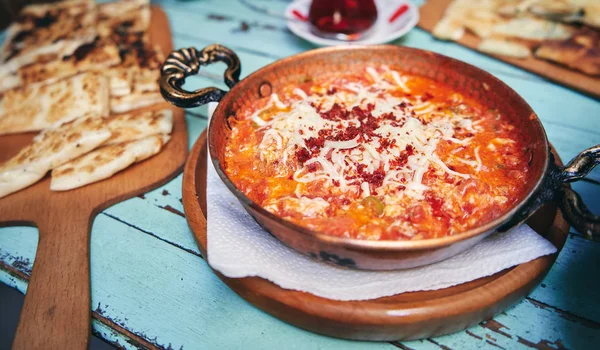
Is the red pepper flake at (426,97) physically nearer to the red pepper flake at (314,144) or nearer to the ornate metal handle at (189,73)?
the red pepper flake at (314,144)

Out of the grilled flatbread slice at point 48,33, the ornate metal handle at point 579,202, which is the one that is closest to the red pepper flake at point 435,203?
the ornate metal handle at point 579,202

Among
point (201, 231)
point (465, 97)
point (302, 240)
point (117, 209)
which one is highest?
point (465, 97)

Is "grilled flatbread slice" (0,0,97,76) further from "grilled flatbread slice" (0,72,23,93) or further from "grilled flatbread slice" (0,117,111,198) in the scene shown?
"grilled flatbread slice" (0,117,111,198)

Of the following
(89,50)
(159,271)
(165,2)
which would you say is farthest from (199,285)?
A: (165,2)

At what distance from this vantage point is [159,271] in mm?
2195

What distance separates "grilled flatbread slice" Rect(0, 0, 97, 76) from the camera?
372 cm

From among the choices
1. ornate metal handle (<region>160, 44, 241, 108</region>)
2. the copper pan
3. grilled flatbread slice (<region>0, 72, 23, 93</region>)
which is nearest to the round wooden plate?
the copper pan

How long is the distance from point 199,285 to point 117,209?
2.75 ft

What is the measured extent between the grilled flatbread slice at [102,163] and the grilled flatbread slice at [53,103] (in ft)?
1.54

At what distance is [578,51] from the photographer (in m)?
3.32

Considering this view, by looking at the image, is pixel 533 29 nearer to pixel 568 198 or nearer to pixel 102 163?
pixel 568 198

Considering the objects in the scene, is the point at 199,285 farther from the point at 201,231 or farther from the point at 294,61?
the point at 294,61

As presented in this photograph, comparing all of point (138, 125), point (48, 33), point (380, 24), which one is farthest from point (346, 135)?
point (48, 33)

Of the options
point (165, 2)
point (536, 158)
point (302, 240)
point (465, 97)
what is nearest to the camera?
point (302, 240)
